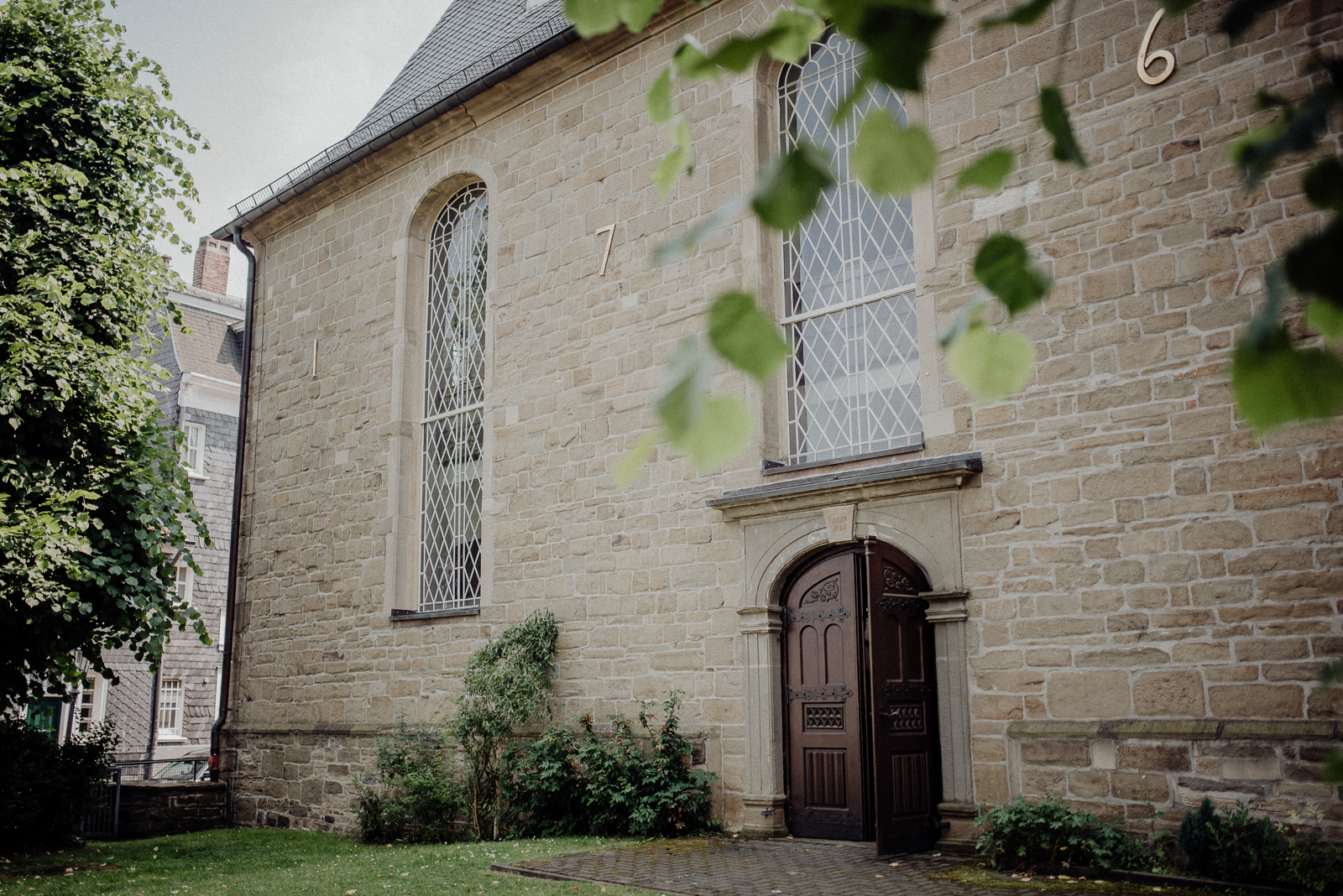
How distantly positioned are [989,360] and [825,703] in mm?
7020

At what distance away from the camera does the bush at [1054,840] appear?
19.6ft

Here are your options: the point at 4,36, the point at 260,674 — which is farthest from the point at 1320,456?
the point at 260,674

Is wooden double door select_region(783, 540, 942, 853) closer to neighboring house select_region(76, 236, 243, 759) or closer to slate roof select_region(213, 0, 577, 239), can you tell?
slate roof select_region(213, 0, 577, 239)

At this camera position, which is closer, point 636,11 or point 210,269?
point 636,11

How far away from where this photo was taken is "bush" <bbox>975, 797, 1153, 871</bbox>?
19.6ft

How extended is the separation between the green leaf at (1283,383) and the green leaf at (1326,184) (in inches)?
4.5

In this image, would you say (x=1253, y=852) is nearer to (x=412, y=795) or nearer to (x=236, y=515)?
(x=412, y=795)

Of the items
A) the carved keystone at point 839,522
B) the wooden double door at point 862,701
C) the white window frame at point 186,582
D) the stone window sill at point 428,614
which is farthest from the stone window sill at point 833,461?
the white window frame at point 186,582

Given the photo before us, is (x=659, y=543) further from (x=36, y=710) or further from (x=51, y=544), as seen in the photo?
(x=36, y=710)

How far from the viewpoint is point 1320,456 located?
585 centimetres

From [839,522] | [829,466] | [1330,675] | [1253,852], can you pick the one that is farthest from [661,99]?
[829,466]

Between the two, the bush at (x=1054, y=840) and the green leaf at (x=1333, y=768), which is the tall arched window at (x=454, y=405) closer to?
the bush at (x=1054, y=840)

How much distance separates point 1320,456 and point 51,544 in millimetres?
8112

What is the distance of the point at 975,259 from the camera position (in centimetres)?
105
